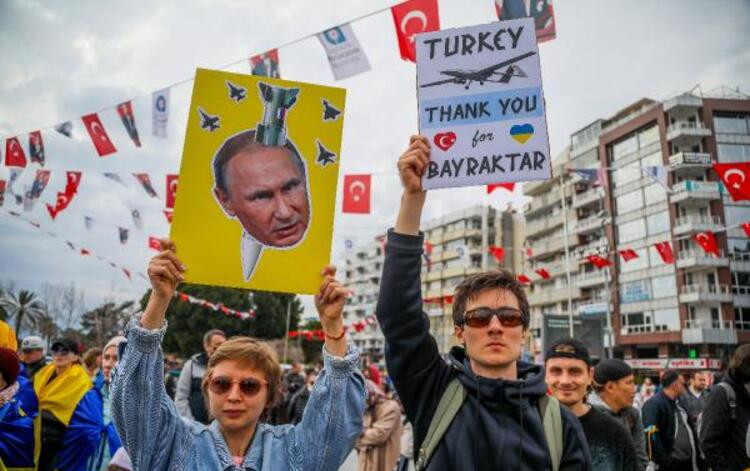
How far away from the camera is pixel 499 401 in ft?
6.56

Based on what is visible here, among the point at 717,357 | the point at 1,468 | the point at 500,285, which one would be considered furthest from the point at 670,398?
the point at 717,357

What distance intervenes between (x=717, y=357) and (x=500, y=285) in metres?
42.3

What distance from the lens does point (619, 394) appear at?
182 inches

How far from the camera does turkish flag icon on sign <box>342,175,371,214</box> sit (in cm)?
1310

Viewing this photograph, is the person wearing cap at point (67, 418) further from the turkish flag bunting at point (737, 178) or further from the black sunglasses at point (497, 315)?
the turkish flag bunting at point (737, 178)

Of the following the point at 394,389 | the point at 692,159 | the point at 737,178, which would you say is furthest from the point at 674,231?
the point at 394,389

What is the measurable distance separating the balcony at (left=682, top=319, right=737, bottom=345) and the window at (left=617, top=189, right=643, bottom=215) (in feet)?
32.5

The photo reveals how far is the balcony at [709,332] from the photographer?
36.6 m

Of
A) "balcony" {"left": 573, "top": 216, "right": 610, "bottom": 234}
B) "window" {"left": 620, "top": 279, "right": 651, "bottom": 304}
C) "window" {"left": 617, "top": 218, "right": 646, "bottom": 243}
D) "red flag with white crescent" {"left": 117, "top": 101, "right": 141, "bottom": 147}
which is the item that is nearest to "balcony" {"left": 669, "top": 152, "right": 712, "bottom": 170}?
"window" {"left": 617, "top": 218, "right": 646, "bottom": 243}

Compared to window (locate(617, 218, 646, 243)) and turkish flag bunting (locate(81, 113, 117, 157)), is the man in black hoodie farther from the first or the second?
window (locate(617, 218, 646, 243))

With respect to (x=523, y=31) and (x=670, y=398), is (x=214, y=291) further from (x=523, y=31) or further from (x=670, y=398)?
(x=523, y=31)

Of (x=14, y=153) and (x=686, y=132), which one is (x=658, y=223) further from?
(x=14, y=153)

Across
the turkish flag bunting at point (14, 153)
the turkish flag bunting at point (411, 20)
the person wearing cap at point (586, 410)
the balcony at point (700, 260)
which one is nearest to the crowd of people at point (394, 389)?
the person wearing cap at point (586, 410)

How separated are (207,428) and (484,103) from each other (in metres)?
1.84
